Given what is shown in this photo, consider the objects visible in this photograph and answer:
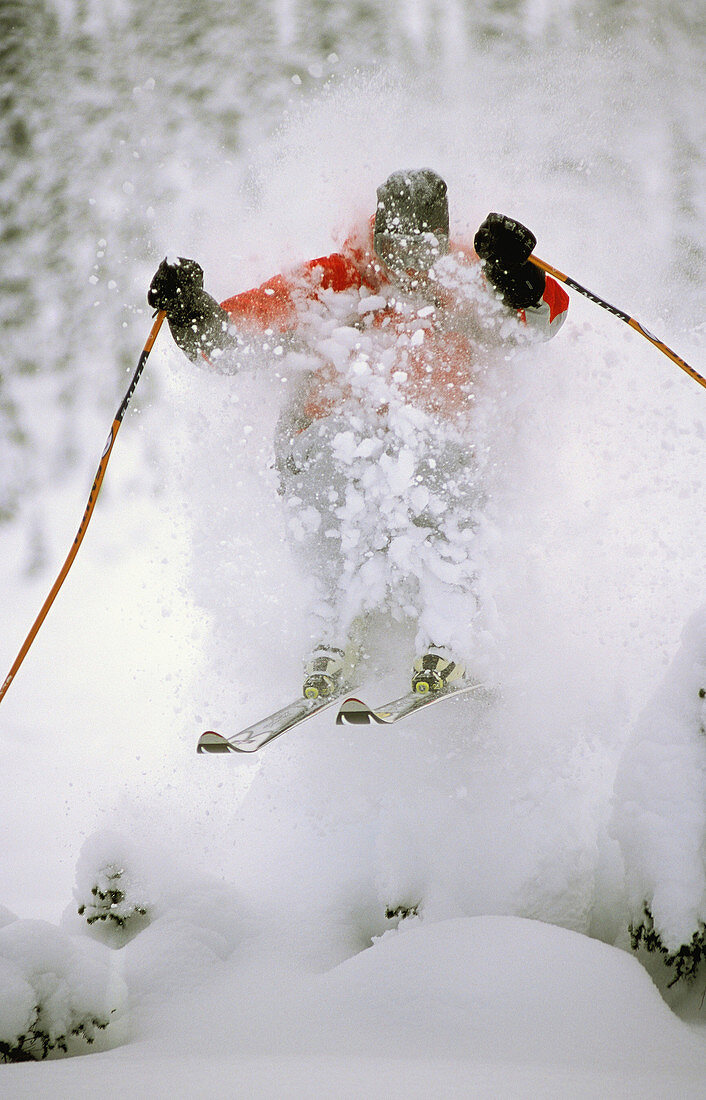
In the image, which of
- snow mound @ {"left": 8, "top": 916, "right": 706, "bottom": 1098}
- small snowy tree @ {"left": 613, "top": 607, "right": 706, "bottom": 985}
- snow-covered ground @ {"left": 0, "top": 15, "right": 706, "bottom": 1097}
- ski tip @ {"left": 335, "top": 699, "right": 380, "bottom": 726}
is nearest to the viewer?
snow mound @ {"left": 8, "top": 916, "right": 706, "bottom": 1098}

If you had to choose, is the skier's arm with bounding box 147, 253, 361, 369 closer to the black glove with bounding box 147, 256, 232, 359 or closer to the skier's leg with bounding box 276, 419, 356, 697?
the black glove with bounding box 147, 256, 232, 359

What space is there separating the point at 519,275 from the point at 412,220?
0.24 m

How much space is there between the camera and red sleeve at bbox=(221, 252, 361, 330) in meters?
1.45

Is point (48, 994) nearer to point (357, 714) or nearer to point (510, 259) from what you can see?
point (357, 714)

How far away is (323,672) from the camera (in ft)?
4.52

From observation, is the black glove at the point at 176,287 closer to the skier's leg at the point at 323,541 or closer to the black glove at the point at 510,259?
the skier's leg at the point at 323,541

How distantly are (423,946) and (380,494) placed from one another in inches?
31.9

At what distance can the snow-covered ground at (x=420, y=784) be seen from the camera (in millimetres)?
766

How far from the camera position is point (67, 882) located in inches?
81.0

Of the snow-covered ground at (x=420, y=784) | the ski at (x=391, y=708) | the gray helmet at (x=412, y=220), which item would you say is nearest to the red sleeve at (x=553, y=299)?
the snow-covered ground at (x=420, y=784)

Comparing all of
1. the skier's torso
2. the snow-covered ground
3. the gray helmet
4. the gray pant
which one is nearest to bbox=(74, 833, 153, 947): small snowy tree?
the snow-covered ground

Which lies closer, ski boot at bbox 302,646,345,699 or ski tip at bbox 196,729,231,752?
ski tip at bbox 196,729,231,752

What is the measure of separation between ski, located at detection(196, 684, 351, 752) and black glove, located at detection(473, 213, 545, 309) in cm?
87

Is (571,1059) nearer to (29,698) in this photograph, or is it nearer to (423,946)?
(423,946)
